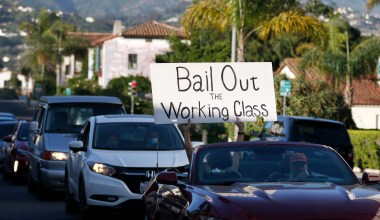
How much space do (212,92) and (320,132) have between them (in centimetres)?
983

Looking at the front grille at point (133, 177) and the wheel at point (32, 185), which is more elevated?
the front grille at point (133, 177)

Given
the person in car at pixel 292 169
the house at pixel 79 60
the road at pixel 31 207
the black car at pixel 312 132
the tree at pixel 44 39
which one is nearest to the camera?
the person in car at pixel 292 169

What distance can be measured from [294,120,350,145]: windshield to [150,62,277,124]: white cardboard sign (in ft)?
28.9

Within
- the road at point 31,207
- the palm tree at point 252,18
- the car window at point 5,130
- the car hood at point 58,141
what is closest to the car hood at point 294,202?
the road at point 31,207

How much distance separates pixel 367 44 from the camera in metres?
44.1

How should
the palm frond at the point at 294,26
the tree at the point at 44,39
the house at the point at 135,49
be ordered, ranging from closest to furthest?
the palm frond at the point at 294,26 → the house at the point at 135,49 → the tree at the point at 44,39

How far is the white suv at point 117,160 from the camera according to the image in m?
14.0

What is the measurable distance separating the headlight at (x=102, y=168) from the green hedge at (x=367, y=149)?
17.7 metres

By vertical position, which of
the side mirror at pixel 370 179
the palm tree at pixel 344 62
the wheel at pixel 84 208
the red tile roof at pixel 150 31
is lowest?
the wheel at pixel 84 208

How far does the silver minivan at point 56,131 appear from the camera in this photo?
1836 centimetres

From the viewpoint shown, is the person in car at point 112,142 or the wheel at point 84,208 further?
the person in car at point 112,142

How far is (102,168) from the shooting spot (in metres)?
14.2

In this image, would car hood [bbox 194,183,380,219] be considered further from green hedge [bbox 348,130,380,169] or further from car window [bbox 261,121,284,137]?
green hedge [bbox 348,130,380,169]

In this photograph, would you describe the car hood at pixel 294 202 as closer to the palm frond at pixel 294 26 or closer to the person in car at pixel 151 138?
the person in car at pixel 151 138
